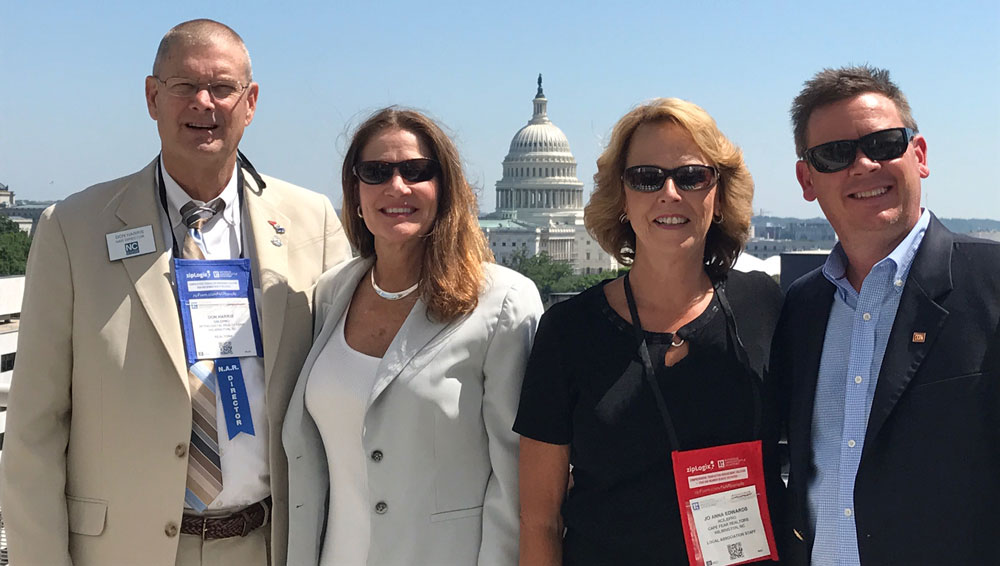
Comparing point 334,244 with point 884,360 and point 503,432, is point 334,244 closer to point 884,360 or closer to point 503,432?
point 503,432

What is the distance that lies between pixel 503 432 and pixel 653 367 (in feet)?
1.72

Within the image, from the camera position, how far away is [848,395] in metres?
2.45

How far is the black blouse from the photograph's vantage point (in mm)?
2541

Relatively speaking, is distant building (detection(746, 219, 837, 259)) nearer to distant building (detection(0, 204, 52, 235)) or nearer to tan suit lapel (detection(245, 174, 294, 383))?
distant building (detection(0, 204, 52, 235))

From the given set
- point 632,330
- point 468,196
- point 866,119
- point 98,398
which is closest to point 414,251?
point 468,196

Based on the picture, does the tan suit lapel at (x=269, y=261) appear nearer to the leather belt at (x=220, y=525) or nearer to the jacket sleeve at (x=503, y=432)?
the leather belt at (x=220, y=525)

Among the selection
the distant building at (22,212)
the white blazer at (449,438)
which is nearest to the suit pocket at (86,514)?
the white blazer at (449,438)

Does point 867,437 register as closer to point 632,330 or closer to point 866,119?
point 632,330

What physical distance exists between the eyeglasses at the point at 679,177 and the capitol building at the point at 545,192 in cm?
9556

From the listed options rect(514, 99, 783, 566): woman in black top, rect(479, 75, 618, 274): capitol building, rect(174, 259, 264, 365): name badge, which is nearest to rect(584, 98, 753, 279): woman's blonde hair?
rect(514, 99, 783, 566): woman in black top

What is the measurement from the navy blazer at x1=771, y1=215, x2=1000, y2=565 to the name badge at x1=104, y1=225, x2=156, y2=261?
2.21 m

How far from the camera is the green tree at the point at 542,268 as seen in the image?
85500mm

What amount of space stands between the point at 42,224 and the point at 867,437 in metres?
2.50

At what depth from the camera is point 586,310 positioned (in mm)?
2709
